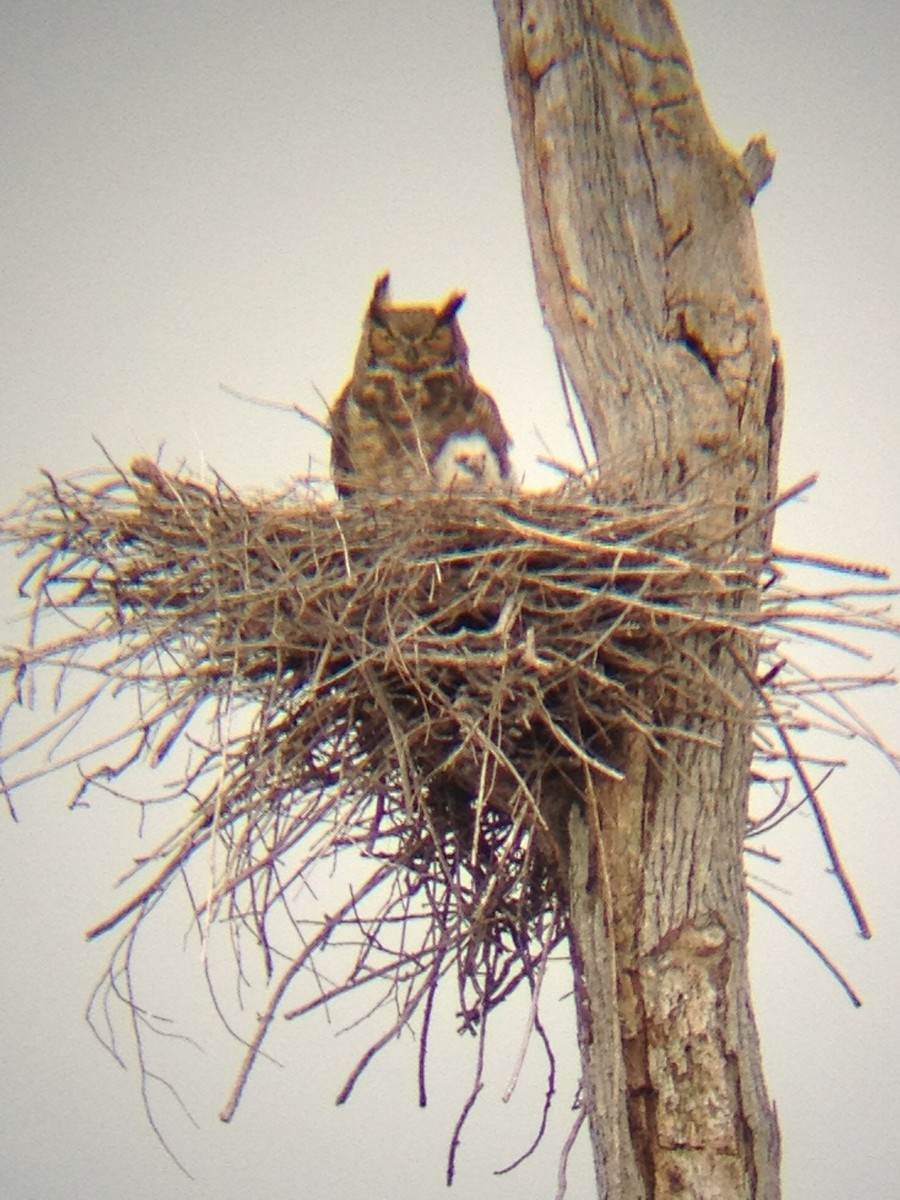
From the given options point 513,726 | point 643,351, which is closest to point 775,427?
point 643,351

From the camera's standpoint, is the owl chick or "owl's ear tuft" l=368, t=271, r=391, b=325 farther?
"owl's ear tuft" l=368, t=271, r=391, b=325

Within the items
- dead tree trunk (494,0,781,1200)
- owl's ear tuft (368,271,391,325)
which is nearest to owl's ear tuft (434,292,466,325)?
owl's ear tuft (368,271,391,325)

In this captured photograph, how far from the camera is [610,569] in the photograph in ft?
6.18

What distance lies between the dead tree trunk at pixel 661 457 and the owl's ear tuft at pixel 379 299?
2.67 feet

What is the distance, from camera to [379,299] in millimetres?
3111

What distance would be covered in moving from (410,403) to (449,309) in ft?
0.88

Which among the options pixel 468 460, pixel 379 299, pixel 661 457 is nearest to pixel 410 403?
pixel 468 460

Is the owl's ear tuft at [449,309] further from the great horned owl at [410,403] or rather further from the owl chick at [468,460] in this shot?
the owl chick at [468,460]

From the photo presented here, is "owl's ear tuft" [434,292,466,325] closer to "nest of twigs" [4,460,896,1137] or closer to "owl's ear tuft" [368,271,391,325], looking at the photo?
"owl's ear tuft" [368,271,391,325]

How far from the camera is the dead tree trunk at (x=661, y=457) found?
1.83 meters

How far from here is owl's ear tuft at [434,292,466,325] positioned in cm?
307

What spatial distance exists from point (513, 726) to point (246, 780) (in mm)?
332

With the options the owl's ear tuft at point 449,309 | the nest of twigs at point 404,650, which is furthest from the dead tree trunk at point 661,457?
the owl's ear tuft at point 449,309

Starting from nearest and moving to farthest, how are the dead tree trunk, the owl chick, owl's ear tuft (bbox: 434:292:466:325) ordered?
the dead tree trunk, the owl chick, owl's ear tuft (bbox: 434:292:466:325)
